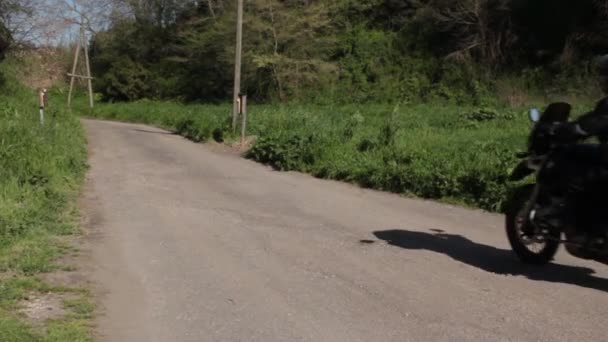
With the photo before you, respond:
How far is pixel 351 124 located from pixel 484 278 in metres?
12.4

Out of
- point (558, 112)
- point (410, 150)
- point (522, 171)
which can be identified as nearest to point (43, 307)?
point (522, 171)

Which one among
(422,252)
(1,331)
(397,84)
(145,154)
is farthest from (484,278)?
(397,84)

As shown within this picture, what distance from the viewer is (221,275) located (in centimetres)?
643

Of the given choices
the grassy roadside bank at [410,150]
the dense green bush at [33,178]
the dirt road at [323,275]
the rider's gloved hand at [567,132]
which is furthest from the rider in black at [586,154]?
the dense green bush at [33,178]

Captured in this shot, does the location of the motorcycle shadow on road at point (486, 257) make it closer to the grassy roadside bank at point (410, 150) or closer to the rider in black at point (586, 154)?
the rider in black at point (586, 154)

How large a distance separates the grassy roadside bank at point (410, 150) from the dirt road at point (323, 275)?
1.84 ft

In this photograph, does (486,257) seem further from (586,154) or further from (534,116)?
(586,154)

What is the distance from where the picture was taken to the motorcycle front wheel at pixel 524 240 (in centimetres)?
653

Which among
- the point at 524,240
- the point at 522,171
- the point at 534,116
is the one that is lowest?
the point at 524,240

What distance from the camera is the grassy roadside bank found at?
1060 cm

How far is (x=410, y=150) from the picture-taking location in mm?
13078

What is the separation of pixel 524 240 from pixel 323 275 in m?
1.91

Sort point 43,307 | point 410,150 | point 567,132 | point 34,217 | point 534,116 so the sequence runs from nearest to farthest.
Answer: point 43,307 < point 567,132 < point 534,116 < point 34,217 < point 410,150

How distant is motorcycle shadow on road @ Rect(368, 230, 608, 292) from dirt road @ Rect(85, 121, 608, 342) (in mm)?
21
